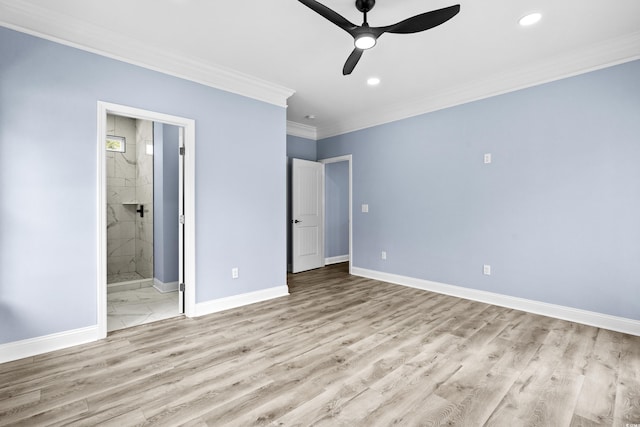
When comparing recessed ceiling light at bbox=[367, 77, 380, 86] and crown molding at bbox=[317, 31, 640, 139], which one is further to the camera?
recessed ceiling light at bbox=[367, 77, 380, 86]

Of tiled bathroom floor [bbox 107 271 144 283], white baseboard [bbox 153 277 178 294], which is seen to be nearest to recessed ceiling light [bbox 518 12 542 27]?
white baseboard [bbox 153 277 178 294]

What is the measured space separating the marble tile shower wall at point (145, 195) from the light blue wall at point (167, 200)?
1.36 ft

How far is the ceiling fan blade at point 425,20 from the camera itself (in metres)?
2.01

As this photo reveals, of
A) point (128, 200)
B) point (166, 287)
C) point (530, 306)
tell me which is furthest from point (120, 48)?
point (530, 306)

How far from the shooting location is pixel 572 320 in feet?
10.4

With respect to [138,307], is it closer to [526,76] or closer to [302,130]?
[302,130]

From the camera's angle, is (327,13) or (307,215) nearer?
(327,13)

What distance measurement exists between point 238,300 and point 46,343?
174 cm

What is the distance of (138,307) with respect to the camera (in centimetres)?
365

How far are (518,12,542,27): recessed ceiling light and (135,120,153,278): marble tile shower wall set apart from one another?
4.93m

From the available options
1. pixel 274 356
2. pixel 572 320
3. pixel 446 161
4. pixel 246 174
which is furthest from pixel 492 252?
pixel 246 174

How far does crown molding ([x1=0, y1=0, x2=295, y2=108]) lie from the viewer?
7.82 feet

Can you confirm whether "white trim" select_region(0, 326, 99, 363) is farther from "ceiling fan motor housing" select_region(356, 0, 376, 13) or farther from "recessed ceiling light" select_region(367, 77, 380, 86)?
"recessed ceiling light" select_region(367, 77, 380, 86)

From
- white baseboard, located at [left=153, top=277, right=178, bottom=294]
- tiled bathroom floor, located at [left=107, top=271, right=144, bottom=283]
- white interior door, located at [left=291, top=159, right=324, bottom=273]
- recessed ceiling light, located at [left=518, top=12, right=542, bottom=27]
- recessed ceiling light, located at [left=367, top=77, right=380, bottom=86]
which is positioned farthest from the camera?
white interior door, located at [left=291, top=159, right=324, bottom=273]
